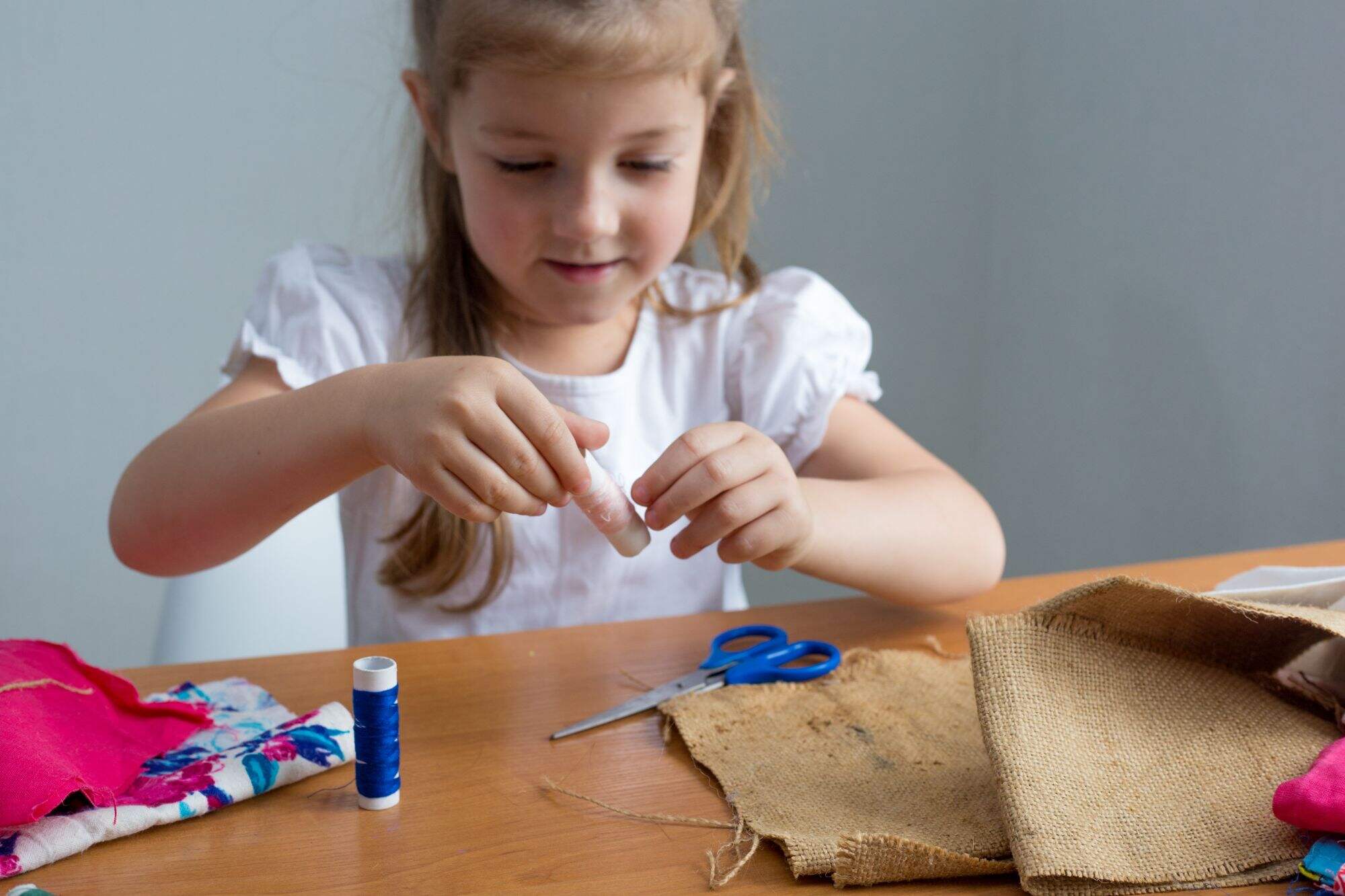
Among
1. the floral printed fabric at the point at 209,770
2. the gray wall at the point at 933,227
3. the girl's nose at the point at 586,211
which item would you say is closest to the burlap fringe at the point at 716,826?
the floral printed fabric at the point at 209,770

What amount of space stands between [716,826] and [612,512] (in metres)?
0.16

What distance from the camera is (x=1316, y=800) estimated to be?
47 centimetres

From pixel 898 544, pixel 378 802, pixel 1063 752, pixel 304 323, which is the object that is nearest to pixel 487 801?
pixel 378 802

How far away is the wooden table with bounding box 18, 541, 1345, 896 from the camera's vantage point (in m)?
0.47

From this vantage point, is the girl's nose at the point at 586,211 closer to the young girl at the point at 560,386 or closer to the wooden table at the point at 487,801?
the young girl at the point at 560,386

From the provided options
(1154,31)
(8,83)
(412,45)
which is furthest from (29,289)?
(1154,31)

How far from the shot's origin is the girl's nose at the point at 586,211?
0.81 m

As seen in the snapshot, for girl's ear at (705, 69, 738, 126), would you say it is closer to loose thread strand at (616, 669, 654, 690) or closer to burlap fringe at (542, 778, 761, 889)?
loose thread strand at (616, 669, 654, 690)

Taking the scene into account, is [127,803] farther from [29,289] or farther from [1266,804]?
[29,289]

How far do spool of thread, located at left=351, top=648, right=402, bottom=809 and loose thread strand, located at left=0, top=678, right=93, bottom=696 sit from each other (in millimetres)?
137

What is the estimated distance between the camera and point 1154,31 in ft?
4.83

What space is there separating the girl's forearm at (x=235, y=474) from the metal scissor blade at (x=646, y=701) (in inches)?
7.7

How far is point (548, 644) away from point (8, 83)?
3.83 ft

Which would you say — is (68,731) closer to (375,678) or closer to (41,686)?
(41,686)
